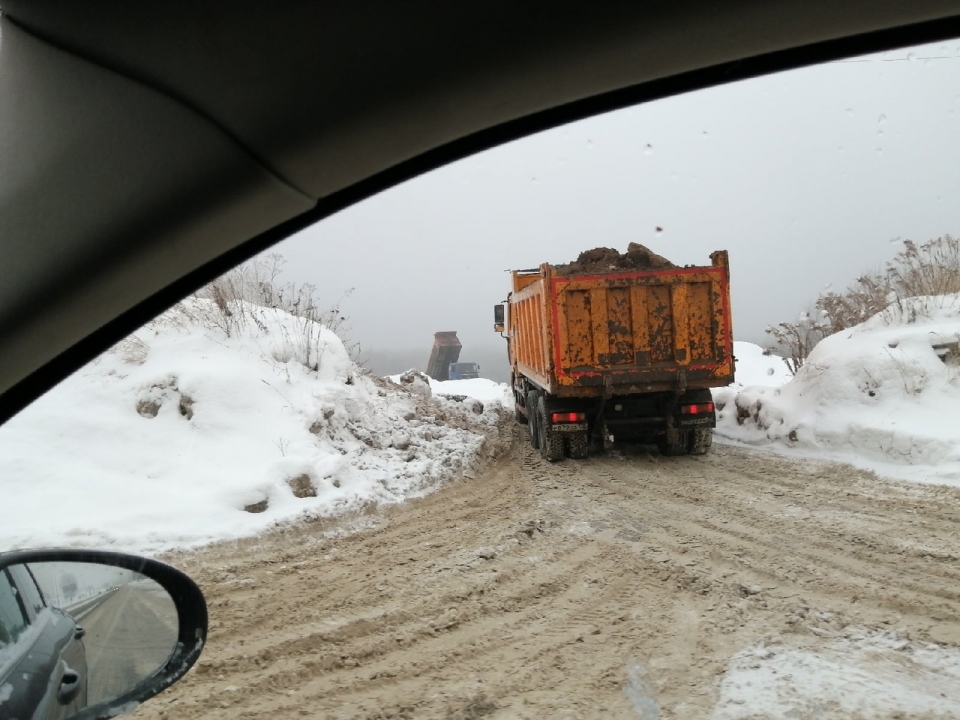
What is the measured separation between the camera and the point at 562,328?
10.1 meters

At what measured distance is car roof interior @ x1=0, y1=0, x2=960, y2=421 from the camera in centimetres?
145

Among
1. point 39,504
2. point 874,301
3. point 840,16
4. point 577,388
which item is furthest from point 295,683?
point 874,301

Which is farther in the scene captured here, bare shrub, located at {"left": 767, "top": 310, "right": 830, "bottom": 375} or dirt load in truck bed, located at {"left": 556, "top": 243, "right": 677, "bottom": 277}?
bare shrub, located at {"left": 767, "top": 310, "right": 830, "bottom": 375}

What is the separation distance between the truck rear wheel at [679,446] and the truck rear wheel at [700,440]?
0.06 metres

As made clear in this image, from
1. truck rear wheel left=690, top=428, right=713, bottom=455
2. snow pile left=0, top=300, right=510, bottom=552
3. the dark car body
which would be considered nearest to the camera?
the dark car body

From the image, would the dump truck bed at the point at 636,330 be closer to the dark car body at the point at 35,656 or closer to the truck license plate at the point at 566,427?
the truck license plate at the point at 566,427

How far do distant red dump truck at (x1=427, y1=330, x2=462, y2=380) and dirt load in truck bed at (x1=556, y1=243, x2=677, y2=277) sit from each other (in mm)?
12902

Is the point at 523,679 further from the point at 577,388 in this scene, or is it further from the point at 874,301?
the point at 874,301

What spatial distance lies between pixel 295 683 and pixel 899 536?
506cm

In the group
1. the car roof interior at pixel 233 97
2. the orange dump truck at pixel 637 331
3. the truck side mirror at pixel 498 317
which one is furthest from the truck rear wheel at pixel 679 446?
the car roof interior at pixel 233 97

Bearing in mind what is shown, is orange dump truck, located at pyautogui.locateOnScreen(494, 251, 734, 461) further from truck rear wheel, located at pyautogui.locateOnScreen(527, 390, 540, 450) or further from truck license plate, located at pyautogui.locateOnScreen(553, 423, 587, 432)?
truck rear wheel, located at pyautogui.locateOnScreen(527, 390, 540, 450)

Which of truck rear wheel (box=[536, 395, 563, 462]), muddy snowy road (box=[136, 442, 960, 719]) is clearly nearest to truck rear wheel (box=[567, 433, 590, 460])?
truck rear wheel (box=[536, 395, 563, 462])

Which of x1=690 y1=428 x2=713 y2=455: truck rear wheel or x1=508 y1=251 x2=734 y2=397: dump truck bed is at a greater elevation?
x1=508 y1=251 x2=734 y2=397: dump truck bed

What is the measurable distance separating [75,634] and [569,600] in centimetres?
351
